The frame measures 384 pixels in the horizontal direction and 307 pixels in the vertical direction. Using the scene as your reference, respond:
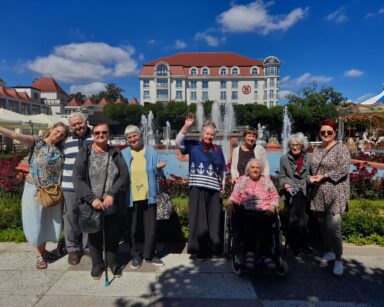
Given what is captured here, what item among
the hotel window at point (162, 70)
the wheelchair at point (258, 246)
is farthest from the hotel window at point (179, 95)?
the wheelchair at point (258, 246)

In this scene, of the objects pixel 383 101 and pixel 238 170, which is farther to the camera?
pixel 383 101

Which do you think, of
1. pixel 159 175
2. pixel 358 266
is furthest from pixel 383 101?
pixel 159 175

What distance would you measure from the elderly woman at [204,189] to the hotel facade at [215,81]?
67.3 m

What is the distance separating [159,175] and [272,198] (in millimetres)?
1478

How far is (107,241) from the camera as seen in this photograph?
362 centimetres

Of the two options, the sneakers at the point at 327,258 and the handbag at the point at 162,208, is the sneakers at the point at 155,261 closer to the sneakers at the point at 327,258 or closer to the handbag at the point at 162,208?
the handbag at the point at 162,208

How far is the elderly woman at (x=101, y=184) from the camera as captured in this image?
11.1 ft

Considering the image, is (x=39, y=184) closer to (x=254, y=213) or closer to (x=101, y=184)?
(x=101, y=184)

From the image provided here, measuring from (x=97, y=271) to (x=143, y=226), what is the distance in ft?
2.50

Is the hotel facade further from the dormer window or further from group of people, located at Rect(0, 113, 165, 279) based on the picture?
group of people, located at Rect(0, 113, 165, 279)

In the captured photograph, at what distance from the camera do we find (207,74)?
7338cm

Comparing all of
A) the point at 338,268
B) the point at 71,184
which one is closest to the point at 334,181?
the point at 338,268

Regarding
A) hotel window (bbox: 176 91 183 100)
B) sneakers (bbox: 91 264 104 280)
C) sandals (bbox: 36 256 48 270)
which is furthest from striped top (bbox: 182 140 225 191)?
hotel window (bbox: 176 91 183 100)

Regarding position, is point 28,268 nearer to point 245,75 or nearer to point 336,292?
point 336,292
